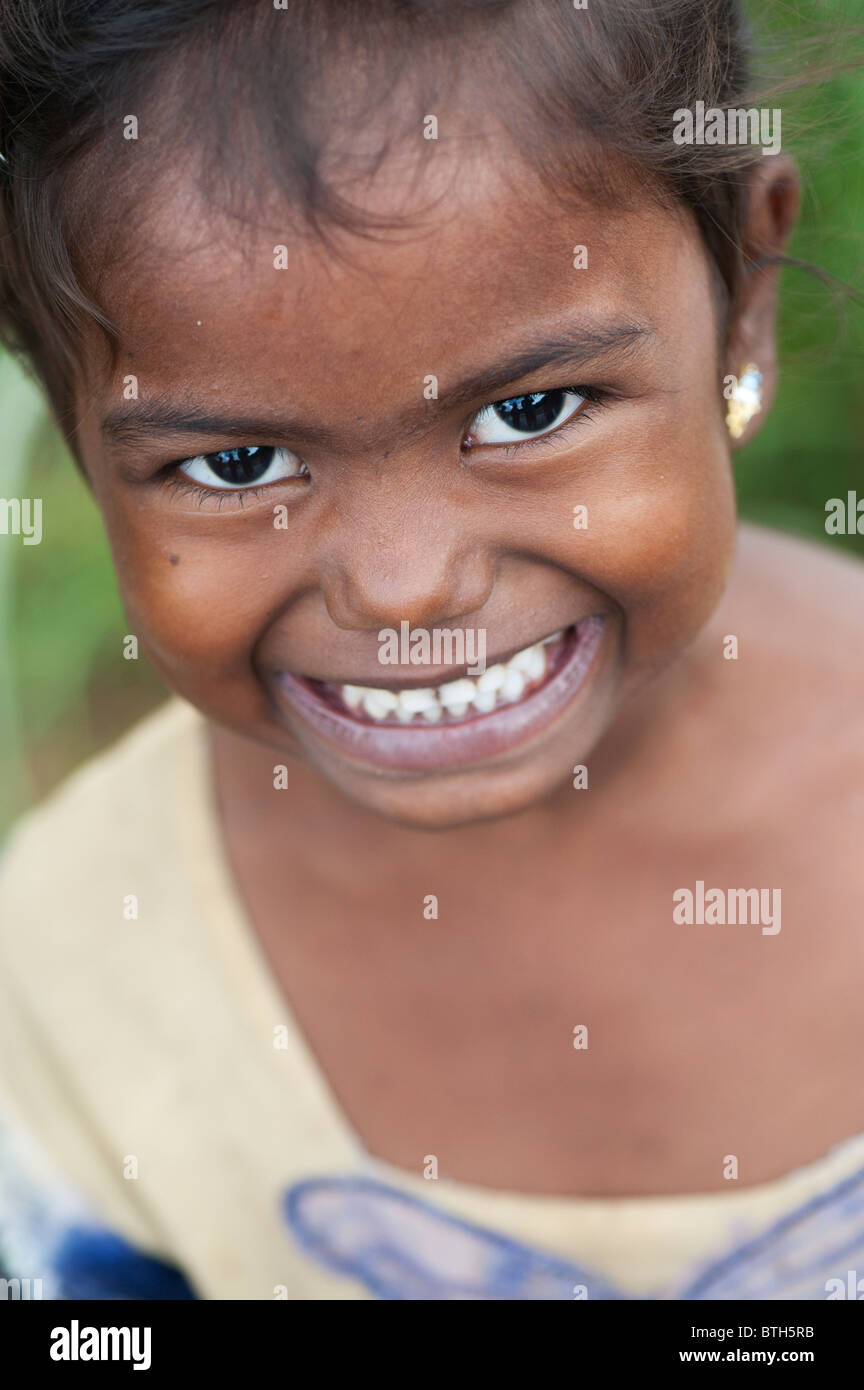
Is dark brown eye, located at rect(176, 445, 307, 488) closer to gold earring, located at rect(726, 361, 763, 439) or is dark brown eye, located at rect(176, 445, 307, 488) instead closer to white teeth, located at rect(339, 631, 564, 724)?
white teeth, located at rect(339, 631, 564, 724)

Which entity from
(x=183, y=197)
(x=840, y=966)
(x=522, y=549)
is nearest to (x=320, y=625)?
(x=522, y=549)

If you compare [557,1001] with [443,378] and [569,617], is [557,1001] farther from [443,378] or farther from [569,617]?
[443,378]

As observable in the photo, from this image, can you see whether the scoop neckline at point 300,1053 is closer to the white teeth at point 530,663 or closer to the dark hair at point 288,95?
the white teeth at point 530,663

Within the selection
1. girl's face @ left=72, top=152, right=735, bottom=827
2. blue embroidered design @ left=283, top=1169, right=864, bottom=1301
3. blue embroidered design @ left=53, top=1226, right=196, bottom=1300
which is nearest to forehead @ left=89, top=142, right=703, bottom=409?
girl's face @ left=72, top=152, right=735, bottom=827

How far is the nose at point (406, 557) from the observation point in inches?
36.2

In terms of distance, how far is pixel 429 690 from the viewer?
1.09 m

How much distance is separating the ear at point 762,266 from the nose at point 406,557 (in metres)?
0.31

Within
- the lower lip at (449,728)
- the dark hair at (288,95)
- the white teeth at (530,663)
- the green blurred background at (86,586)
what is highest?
the green blurred background at (86,586)

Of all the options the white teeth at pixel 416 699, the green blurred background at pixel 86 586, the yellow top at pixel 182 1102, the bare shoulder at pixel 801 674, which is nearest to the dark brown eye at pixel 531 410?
the white teeth at pixel 416 699

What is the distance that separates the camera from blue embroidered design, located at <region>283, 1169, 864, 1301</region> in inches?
49.7

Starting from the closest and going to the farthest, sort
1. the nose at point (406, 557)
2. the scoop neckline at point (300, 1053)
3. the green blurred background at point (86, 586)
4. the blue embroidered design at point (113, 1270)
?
the nose at point (406, 557), the scoop neckline at point (300, 1053), the blue embroidered design at point (113, 1270), the green blurred background at point (86, 586)

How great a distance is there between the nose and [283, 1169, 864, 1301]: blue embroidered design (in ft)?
2.23

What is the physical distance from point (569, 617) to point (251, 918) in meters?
0.56

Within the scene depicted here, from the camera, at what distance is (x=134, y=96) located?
862mm
